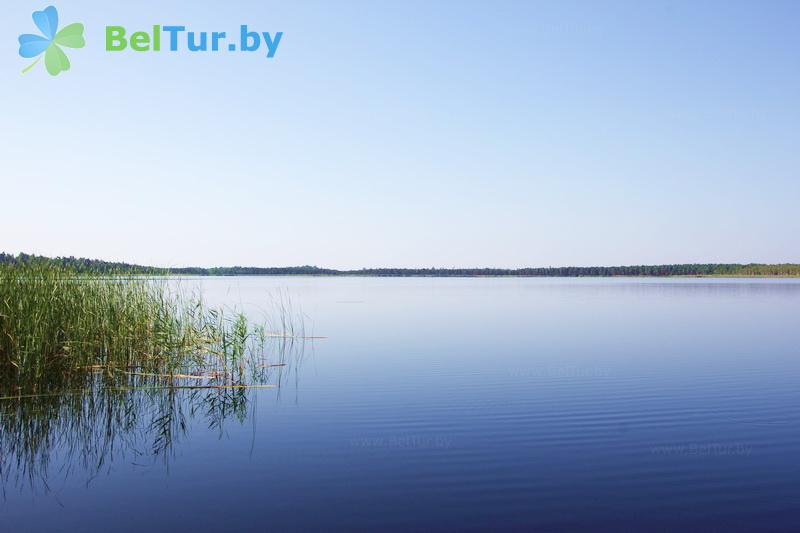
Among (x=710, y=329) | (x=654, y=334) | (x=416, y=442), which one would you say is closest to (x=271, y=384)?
(x=416, y=442)

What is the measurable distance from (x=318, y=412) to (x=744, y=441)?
312 inches

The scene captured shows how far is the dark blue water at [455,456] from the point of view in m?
7.28

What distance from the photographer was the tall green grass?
43.4ft

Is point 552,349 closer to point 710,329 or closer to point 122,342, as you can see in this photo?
point 710,329

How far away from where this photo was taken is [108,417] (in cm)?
Answer: 1195

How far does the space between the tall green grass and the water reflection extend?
314mm
